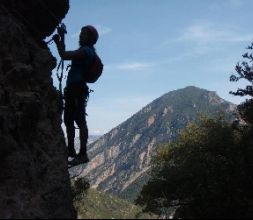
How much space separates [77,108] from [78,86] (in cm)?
60

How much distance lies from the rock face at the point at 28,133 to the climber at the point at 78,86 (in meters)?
0.50

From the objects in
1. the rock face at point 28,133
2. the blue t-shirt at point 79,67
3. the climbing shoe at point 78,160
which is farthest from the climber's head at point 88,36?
the climbing shoe at point 78,160

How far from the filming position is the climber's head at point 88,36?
1091 centimetres

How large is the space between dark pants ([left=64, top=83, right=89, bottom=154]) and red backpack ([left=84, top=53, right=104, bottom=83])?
0.80 feet

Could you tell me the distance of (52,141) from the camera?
10.9m

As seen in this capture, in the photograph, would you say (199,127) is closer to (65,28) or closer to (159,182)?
(159,182)

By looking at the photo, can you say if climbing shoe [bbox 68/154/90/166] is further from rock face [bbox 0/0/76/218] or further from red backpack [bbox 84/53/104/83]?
red backpack [bbox 84/53/104/83]

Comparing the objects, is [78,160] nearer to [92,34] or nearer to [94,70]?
[94,70]

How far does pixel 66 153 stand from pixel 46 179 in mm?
1853

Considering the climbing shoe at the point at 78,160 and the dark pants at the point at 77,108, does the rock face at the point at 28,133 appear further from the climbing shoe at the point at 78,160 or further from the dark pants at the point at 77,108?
the dark pants at the point at 77,108

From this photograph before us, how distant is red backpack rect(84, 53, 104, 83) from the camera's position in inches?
427

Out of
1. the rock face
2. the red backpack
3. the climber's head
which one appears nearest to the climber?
the climber's head

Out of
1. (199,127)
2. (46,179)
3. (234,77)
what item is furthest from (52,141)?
(199,127)

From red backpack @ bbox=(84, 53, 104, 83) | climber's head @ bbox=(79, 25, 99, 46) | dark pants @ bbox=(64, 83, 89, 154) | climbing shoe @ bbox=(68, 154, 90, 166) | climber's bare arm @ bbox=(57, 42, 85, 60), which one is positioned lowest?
climbing shoe @ bbox=(68, 154, 90, 166)
